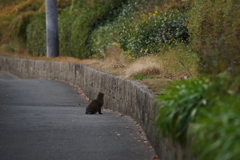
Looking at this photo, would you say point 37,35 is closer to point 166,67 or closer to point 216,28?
point 166,67

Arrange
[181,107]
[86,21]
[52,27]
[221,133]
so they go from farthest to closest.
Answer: [52,27], [86,21], [181,107], [221,133]

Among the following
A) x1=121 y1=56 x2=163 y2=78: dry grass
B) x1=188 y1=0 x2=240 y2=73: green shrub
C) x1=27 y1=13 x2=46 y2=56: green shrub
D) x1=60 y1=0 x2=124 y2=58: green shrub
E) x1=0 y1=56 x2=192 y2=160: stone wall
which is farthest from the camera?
x1=27 y1=13 x2=46 y2=56: green shrub

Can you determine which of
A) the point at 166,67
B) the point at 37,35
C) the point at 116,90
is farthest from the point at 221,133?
the point at 37,35

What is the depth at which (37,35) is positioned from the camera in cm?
3400

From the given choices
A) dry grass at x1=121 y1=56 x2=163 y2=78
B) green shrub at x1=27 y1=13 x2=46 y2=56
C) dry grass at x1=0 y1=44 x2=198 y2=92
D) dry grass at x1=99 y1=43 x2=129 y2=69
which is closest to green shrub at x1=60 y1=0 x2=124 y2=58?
dry grass at x1=99 y1=43 x2=129 y2=69

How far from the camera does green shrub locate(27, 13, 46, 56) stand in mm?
33219

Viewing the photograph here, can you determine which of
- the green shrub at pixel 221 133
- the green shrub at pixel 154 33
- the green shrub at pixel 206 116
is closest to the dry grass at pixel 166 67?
the green shrub at pixel 154 33

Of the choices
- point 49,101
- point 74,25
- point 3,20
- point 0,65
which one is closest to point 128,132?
point 49,101

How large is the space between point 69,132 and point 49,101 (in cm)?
729

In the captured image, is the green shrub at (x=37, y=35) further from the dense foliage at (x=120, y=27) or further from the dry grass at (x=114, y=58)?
the dry grass at (x=114, y=58)

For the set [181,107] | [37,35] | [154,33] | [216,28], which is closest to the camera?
[181,107]

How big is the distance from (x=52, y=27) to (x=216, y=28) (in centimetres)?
1924

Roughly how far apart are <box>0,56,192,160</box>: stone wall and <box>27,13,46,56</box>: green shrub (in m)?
3.23

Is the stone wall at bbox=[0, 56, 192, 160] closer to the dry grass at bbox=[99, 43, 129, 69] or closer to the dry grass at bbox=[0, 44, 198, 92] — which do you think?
the dry grass at bbox=[0, 44, 198, 92]
